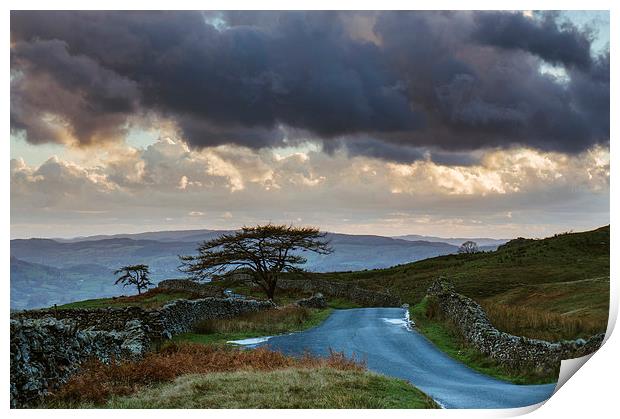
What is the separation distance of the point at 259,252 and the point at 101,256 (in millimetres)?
17250

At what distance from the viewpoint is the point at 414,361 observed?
1917 cm

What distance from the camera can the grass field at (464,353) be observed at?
1705 centimetres

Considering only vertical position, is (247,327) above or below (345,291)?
above

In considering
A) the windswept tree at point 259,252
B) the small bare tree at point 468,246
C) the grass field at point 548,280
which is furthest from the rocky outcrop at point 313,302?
the small bare tree at point 468,246

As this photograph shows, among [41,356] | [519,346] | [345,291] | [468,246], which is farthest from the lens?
[345,291]

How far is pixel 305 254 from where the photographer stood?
1727 inches

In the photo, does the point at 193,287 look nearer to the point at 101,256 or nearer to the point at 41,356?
the point at 101,256

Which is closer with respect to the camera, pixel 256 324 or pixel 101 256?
pixel 101 256

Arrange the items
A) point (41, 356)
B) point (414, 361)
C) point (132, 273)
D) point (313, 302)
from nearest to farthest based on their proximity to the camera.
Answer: point (41, 356)
point (414, 361)
point (132, 273)
point (313, 302)

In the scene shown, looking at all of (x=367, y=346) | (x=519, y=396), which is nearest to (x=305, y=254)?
(x=367, y=346)

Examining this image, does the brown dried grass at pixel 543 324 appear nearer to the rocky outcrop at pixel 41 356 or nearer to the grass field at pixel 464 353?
the grass field at pixel 464 353

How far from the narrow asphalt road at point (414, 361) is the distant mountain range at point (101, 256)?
9.43 feet

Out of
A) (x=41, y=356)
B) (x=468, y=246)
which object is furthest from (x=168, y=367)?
(x=468, y=246)

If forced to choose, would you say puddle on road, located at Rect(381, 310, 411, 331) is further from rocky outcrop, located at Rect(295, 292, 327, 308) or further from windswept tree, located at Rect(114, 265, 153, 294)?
windswept tree, located at Rect(114, 265, 153, 294)
